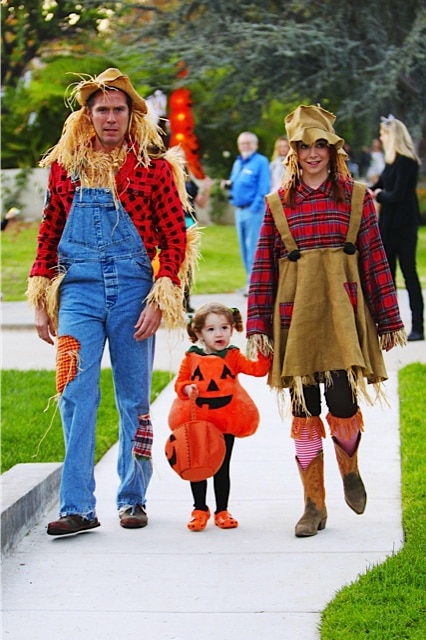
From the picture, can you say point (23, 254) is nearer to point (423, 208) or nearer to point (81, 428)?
point (423, 208)

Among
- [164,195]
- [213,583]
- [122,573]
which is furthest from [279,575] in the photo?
[164,195]

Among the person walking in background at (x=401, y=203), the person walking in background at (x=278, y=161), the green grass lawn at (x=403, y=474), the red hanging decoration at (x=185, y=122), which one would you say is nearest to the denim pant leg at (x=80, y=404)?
the green grass lawn at (x=403, y=474)

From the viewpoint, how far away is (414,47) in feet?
72.8

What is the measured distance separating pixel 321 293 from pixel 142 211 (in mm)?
903

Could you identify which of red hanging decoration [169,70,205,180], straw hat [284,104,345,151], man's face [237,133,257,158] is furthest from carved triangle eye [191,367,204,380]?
red hanging decoration [169,70,205,180]

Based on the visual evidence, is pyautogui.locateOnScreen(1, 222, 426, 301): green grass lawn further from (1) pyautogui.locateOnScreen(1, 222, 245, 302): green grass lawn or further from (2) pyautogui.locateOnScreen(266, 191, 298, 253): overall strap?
(2) pyautogui.locateOnScreen(266, 191, 298, 253): overall strap

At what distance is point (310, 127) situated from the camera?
523 centimetres

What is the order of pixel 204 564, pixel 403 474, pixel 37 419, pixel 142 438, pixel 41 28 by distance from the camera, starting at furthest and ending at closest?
1. pixel 41 28
2. pixel 37 419
3. pixel 403 474
4. pixel 142 438
5. pixel 204 564

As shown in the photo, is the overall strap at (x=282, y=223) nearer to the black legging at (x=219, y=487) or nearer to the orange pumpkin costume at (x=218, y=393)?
the orange pumpkin costume at (x=218, y=393)

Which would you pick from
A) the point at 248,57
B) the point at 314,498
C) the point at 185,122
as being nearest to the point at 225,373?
the point at 314,498

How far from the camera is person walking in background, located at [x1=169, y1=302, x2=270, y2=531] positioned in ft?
18.0

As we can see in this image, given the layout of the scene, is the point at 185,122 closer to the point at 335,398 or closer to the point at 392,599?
the point at 335,398

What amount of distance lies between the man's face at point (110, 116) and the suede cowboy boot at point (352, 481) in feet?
5.56

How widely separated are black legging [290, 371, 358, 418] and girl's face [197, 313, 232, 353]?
0.41m
